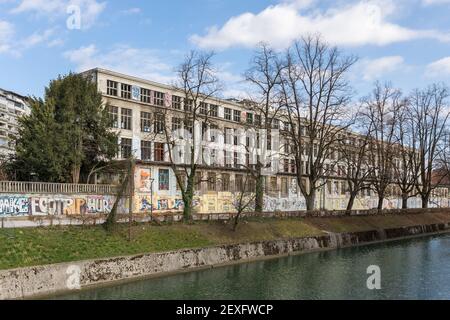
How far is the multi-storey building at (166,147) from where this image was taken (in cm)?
5919

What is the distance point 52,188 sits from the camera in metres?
40.7

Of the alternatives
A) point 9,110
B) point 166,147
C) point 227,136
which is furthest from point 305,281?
point 9,110

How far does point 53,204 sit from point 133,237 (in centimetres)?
891

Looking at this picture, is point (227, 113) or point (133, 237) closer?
point (133, 237)

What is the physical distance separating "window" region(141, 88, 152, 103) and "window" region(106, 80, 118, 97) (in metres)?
4.49

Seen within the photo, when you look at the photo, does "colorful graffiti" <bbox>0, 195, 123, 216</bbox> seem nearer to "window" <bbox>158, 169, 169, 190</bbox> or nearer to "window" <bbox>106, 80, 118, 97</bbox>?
"window" <bbox>158, 169, 169, 190</bbox>

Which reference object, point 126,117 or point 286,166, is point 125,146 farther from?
point 286,166

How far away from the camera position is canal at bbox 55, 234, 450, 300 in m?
27.0

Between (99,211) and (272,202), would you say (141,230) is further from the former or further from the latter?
(272,202)

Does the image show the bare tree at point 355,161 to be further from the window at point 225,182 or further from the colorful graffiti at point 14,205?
the colorful graffiti at point 14,205
